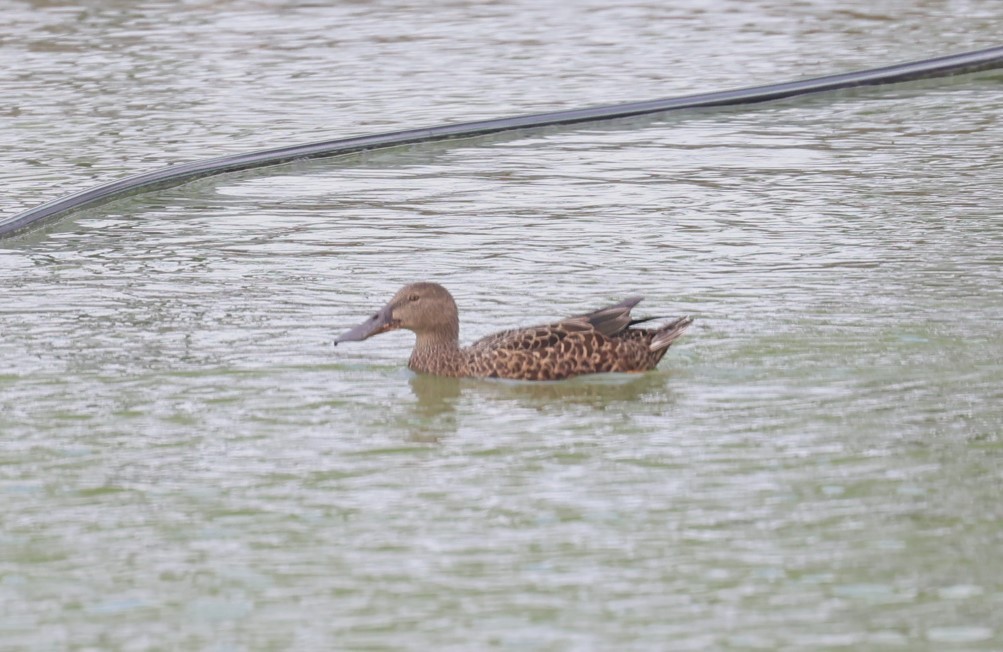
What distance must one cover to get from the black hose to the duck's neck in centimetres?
378

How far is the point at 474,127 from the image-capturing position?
48.0 ft

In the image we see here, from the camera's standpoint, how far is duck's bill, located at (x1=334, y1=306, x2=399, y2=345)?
9.18 meters

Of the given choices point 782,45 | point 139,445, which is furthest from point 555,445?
point 782,45

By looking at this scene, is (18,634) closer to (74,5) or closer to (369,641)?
(369,641)

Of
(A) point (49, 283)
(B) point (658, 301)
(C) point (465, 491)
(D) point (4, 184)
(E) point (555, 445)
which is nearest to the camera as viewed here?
(C) point (465, 491)

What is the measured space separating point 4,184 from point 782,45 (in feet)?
24.9

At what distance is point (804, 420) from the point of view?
801cm

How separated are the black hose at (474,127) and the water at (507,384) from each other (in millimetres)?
121

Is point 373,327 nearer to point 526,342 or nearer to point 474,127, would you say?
point 526,342

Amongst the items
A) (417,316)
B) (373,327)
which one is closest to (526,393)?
(417,316)

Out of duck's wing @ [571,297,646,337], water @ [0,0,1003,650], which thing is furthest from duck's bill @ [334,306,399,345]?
duck's wing @ [571,297,646,337]

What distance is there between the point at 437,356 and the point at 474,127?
5.75 metres

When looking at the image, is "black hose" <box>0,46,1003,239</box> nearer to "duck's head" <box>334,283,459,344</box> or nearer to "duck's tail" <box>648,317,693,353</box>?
"duck's head" <box>334,283,459,344</box>

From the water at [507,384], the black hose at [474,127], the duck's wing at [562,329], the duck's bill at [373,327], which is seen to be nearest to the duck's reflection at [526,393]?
the water at [507,384]
